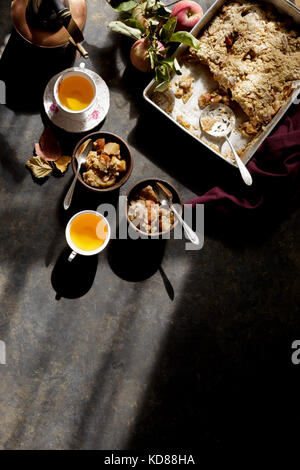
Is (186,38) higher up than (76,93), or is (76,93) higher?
(186,38)

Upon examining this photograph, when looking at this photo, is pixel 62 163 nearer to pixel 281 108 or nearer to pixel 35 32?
pixel 35 32

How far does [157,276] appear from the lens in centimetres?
140

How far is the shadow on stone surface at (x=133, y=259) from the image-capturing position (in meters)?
1.39

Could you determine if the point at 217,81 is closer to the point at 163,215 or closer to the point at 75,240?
the point at 163,215

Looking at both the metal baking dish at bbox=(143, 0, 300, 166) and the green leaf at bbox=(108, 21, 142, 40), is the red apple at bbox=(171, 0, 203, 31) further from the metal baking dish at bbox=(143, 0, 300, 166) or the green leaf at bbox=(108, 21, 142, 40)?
the green leaf at bbox=(108, 21, 142, 40)

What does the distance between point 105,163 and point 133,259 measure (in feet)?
1.09

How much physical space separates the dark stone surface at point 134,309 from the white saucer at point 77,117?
55mm

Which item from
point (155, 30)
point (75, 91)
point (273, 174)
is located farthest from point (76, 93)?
point (273, 174)

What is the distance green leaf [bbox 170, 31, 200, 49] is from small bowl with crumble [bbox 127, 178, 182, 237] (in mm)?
425

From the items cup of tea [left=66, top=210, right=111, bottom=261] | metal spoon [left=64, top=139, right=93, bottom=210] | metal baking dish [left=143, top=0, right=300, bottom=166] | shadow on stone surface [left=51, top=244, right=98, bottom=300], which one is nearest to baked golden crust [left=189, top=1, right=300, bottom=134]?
metal baking dish [left=143, top=0, right=300, bottom=166]

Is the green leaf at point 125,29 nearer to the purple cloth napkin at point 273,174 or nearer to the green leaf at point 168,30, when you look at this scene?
the green leaf at point 168,30

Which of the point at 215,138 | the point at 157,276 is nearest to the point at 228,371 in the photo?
the point at 157,276

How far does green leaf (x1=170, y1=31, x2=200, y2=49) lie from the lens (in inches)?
48.9

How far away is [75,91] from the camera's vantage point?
1313 mm
